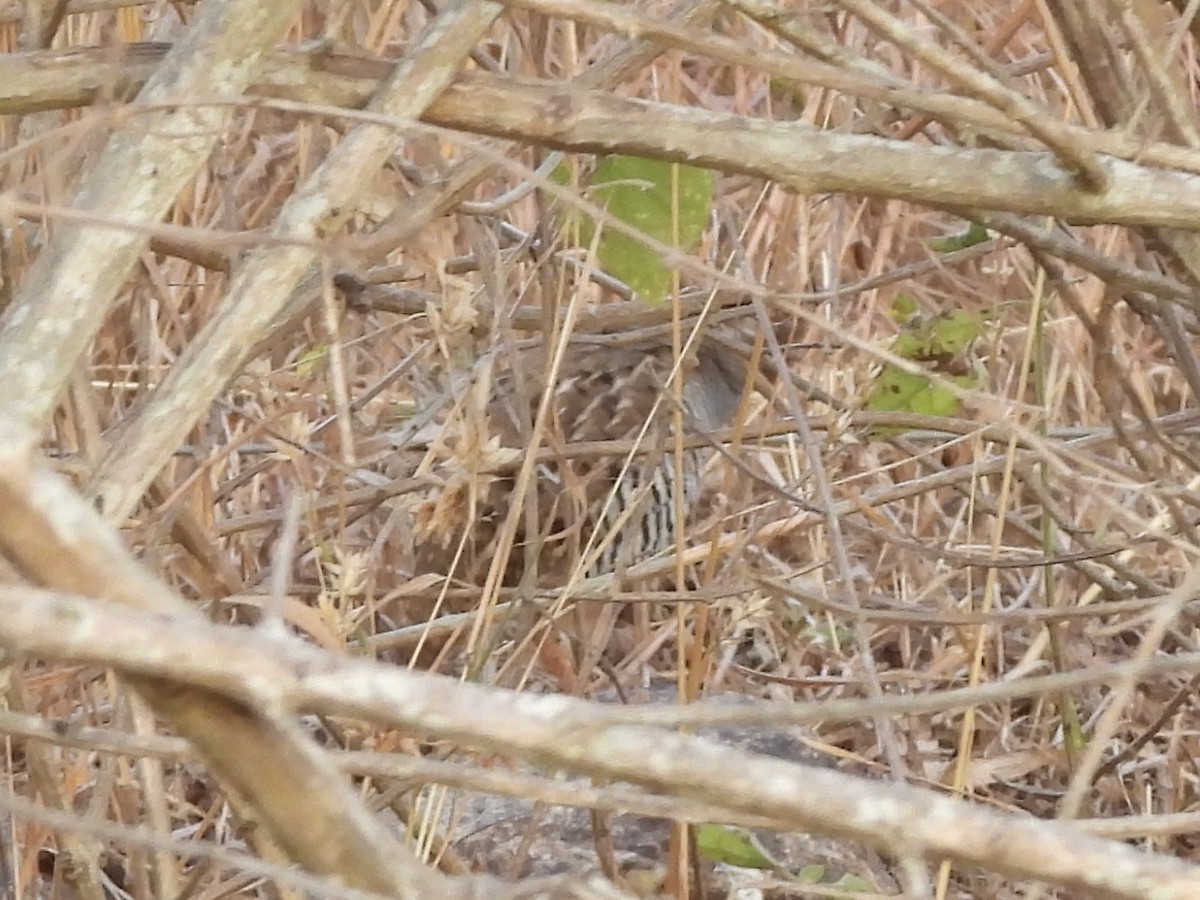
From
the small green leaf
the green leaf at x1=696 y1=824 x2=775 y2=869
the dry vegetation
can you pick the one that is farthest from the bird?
the green leaf at x1=696 y1=824 x2=775 y2=869

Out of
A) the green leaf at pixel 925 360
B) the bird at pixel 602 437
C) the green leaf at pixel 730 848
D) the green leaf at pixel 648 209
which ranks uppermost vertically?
the green leaf at pixel 648 209

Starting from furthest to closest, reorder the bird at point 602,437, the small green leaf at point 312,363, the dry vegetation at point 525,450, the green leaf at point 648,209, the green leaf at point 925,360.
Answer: the bird at point 602,437 → the green leaf at point 925,360 → the small green leaf at point 312,363 → the green leaf at point 648,209 → the dry vegetation at point 525,450

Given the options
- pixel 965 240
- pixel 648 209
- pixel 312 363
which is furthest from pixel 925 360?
pixel 312 363

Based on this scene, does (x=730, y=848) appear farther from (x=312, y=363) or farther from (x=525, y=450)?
(x=312, y=363)

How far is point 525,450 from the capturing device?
1165 mm

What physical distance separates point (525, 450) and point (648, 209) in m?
0.21

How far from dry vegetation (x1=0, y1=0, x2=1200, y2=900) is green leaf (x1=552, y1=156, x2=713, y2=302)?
0.04 m

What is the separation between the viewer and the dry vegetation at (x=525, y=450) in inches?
17.0

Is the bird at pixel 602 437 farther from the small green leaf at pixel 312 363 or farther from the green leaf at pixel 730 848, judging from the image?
the green leaf at pixel 730 848

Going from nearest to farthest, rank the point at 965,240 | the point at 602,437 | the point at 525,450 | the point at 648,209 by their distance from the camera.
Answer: the point at 648,209
the point at 525,450
the point at 965,240
the point at 602,437

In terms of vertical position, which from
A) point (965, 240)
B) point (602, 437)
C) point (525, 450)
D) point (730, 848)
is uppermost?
point (965, 240)

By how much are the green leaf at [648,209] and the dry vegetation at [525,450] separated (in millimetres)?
35

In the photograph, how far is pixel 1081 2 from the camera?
0.95m

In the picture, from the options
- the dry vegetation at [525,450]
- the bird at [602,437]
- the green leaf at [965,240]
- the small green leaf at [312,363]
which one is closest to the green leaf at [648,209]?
the dry vegetation at [525,450]
